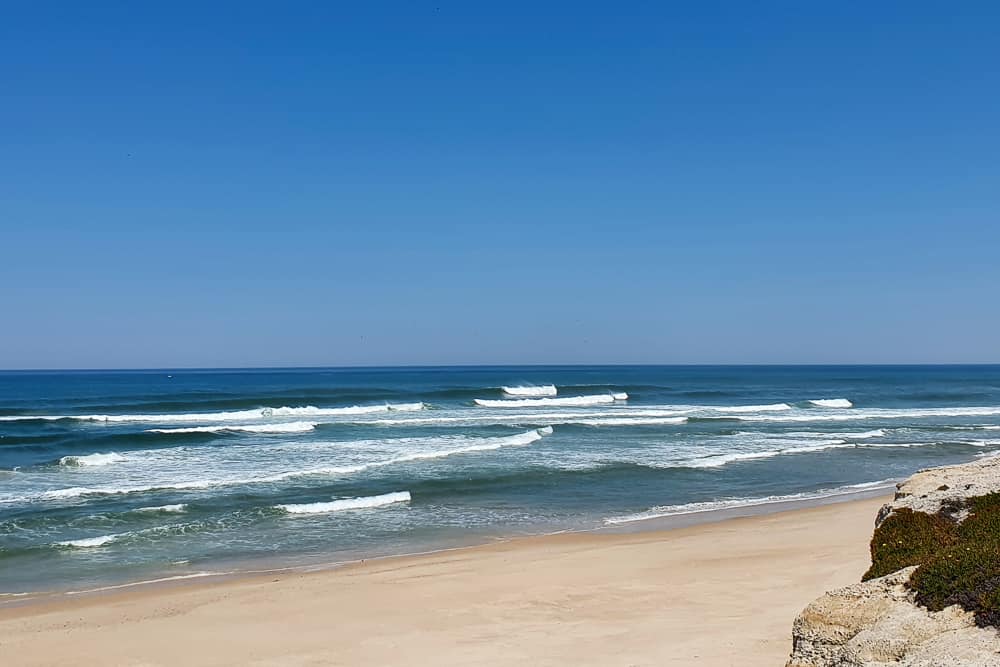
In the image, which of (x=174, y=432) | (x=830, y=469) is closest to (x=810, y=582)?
(x=830, y=469)

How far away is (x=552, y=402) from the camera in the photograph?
199 feet

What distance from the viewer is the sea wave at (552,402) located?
5606 centimetres

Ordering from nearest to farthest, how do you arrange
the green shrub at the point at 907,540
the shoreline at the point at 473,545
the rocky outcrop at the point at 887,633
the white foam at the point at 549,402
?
the rocky outcrop at the point at 887,633 → the green shrub at the point at 907,540 → the shoreline at the point at 473,545 → the white foam at the point at 549,402

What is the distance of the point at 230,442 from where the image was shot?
1254 inches

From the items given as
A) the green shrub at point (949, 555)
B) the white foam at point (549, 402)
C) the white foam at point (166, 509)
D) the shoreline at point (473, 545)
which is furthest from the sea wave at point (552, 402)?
the green shrub at point (949, 555)

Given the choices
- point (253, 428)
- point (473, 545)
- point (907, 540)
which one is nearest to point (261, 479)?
point (473, 545)

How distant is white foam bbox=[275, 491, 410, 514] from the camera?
1784 centimetres

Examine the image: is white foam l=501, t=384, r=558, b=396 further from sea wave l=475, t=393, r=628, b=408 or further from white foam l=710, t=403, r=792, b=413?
white foam l=710, t=403, r=792, b=413

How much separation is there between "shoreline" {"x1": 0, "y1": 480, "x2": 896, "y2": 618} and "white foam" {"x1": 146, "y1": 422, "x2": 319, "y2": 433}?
23098 mm

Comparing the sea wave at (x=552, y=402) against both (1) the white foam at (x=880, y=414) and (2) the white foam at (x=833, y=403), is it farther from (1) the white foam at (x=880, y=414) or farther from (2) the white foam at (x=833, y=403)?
(2) the white foam at (x=833, y=403)

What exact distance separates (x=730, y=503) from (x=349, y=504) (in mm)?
8979

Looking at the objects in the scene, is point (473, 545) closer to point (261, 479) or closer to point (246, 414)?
point (261, 479)

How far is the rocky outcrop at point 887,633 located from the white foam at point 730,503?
11427 millimetres

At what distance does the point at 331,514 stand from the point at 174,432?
19232 mm
